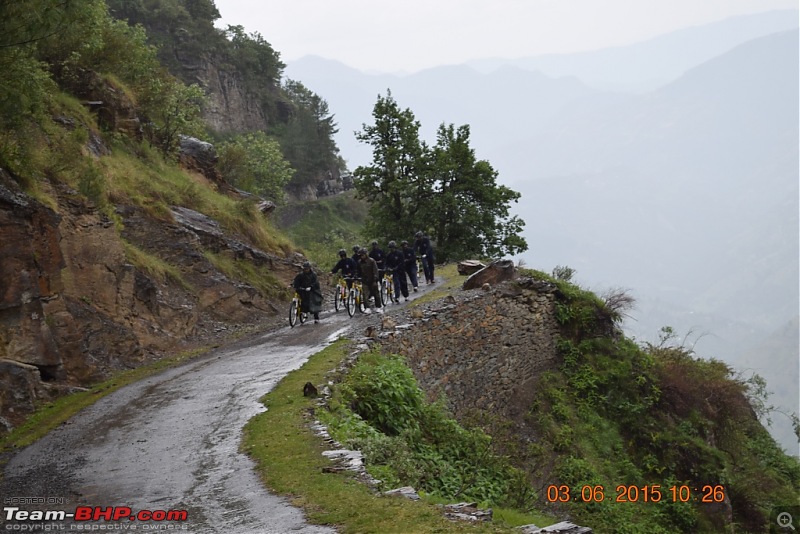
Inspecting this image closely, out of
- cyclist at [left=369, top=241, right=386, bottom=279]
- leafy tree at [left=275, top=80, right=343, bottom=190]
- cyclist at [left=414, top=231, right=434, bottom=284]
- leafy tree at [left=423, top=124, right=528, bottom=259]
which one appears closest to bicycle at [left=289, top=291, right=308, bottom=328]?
cyclist at [left=369, top=241, right=386, bottom=279]

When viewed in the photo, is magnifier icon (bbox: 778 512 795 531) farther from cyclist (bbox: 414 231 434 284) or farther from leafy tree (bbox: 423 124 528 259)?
leafy tree (bbox: 423 124 528 259)

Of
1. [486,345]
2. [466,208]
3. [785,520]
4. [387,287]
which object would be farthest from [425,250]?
[785,520]

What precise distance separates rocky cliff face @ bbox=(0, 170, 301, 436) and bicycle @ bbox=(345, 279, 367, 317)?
320cm

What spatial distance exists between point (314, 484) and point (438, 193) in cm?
3432

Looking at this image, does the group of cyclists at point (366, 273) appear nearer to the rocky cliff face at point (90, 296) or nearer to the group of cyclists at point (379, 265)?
the group of cyclists at point (379, 265)

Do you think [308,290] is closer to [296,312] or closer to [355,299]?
[296,312]

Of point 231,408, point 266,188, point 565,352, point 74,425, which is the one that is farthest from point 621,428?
point 266,188

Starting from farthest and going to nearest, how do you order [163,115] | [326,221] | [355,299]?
[326,221] < [163,115] < [355,299]

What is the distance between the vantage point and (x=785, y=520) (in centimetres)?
2189

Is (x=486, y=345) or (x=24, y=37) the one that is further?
(x=486, y=345)

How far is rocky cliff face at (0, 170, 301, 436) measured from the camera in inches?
567

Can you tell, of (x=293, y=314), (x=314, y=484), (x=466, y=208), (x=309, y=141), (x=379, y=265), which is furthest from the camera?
(x=309, y=141)

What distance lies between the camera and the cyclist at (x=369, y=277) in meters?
24.5

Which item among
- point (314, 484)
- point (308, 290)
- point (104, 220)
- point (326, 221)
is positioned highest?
point (326, 221)
